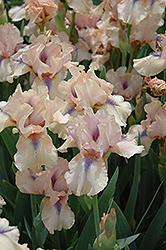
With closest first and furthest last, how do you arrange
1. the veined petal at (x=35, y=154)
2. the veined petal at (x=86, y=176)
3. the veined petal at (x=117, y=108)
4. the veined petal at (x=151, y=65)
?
the veined petal at (x=86, y=176)
the veined petal at (x=35, y=154)
the veined petal at (x=117, y=108)
the veined petal at (x=151, y=65)

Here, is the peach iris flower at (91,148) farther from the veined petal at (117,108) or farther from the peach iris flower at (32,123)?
the veined petal at (117,108)

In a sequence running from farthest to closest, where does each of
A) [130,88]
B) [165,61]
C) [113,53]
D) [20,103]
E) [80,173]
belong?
[113,53] < [130,88] < [165,61] < [20,103] < [80,173]

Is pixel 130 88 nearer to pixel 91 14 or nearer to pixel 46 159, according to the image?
pixel 91 14

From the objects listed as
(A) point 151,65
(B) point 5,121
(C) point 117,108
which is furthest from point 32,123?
(A) point 151,65

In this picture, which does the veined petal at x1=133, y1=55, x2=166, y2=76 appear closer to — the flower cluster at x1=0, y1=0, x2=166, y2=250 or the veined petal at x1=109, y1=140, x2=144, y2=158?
the flower cluster at x1=0, y1=0, x2=166, y2=250

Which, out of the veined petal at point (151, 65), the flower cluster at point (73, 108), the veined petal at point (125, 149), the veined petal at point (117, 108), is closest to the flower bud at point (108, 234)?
the flower cluster at point (73, 108)

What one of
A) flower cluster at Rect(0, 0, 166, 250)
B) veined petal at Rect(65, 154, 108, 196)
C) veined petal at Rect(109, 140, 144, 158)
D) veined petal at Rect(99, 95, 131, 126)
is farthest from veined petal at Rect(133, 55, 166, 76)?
veined petal at Rect(65, 154, 108, 196)

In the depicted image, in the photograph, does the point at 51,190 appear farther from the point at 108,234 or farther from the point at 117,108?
the point at 117,108

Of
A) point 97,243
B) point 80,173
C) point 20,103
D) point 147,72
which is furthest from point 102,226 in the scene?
point 147,72
